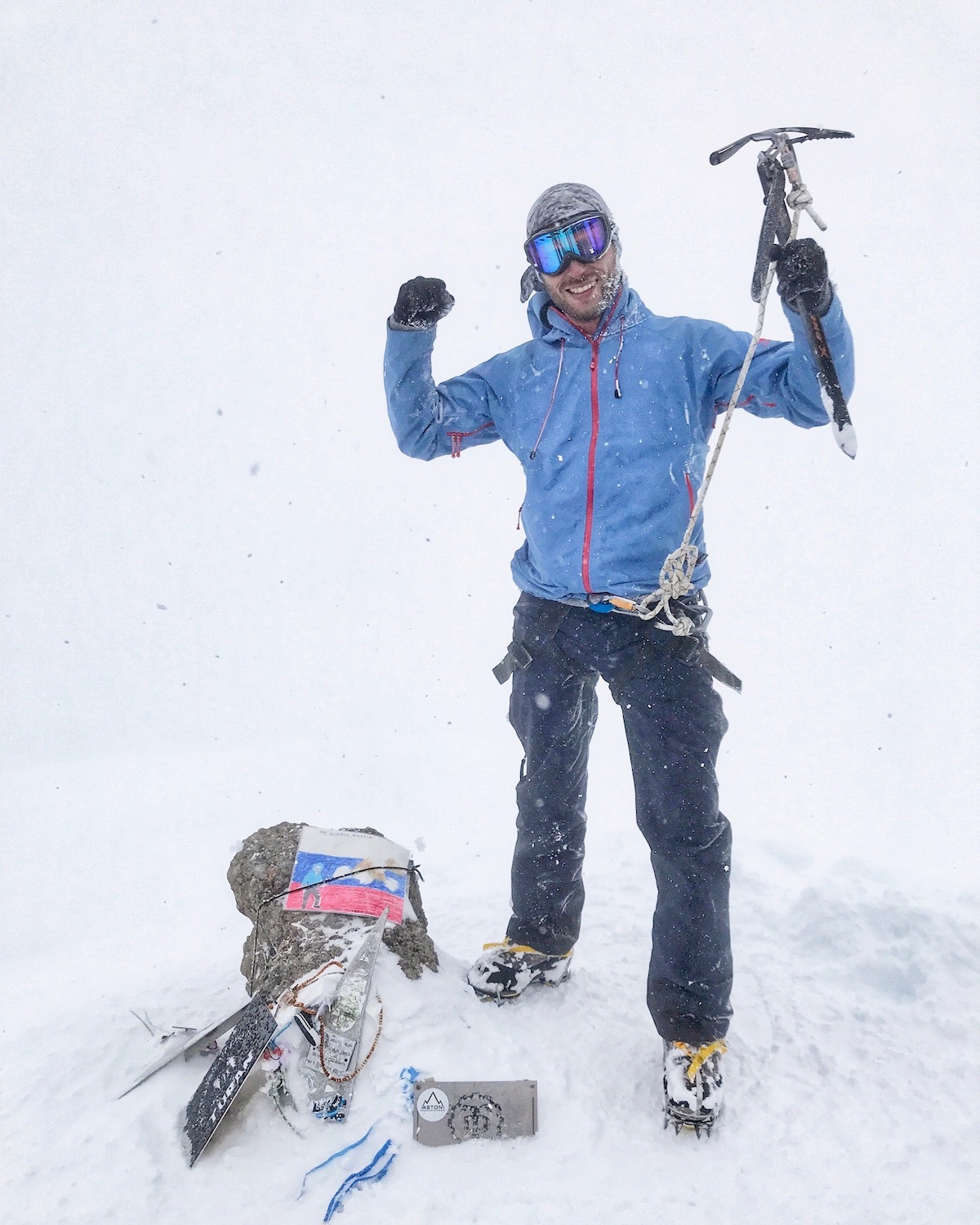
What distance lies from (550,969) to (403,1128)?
0.88 m

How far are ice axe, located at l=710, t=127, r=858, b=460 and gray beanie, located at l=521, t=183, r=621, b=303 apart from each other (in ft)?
1.52

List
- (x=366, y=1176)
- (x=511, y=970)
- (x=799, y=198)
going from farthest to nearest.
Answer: (x=511, y=970) → (x=799, y=198) → (x=366, y=1176)

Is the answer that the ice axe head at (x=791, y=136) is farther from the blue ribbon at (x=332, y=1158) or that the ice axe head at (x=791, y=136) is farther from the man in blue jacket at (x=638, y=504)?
the blue ribbon at (x=332, y=1158)

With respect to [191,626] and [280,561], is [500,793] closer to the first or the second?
[191,626]

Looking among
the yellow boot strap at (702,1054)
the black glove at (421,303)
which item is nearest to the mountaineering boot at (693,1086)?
the yellow boot strap at (702,1054)

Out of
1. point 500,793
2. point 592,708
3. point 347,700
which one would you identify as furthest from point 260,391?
point 592,708

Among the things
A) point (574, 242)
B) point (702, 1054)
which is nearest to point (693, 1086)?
point (702, 1054)

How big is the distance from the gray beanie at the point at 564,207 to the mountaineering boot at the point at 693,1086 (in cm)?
253

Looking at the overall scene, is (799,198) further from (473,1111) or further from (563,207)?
(473,1111)

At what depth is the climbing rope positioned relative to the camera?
2211mm

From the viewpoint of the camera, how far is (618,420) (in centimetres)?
240

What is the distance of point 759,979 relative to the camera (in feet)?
9.71

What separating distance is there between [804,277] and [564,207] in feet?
2.72

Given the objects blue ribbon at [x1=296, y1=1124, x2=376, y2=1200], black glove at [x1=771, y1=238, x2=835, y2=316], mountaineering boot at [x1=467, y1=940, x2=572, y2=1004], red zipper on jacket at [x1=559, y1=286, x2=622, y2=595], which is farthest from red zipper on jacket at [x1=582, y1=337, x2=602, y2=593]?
blue ribbon at [x1=296, y1=1124, x2=376, y2=1200]
